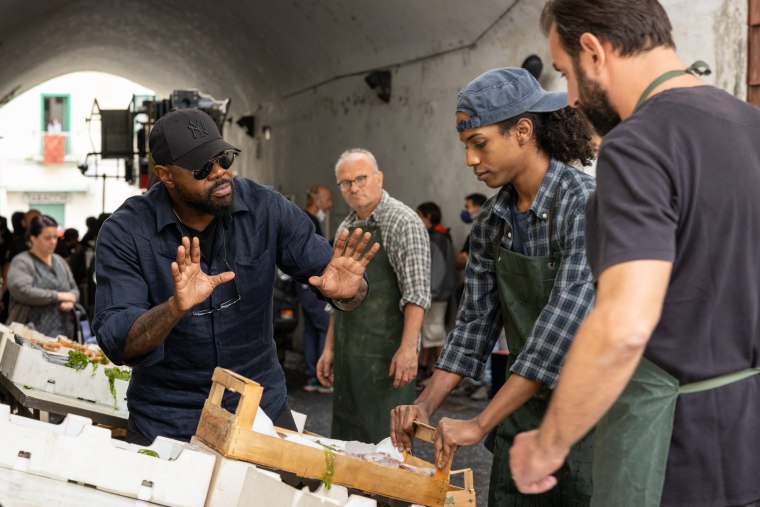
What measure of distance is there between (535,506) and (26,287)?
6251mm

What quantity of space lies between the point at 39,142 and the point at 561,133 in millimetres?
39270

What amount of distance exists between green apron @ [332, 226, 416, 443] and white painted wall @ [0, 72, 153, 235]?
34992 mm

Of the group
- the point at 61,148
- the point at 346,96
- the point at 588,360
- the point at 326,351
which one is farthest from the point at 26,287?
the point at 61,148

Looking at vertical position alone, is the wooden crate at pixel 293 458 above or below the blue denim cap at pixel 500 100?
below

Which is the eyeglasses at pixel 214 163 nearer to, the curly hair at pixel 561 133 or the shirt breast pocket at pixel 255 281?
the shirt breast pocket at pixel 255 281

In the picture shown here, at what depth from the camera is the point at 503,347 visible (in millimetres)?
9281

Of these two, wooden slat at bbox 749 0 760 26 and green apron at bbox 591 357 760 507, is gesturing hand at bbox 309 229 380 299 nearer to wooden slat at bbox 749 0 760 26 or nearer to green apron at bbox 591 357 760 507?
green apron at bbox 591 357 760 507

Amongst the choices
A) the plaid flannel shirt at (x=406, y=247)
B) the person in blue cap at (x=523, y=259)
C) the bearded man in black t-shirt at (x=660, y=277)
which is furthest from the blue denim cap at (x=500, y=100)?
the plaid flannel shirt at (x=406, y=247)

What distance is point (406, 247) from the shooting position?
549 centimetres

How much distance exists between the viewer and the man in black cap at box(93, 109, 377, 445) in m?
3.35

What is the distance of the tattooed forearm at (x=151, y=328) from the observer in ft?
10.0

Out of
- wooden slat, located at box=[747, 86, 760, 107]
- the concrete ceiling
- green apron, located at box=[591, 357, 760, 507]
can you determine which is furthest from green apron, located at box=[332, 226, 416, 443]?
the concrete ceiling

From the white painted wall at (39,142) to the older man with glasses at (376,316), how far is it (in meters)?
34.9

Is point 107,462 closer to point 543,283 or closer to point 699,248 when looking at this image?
point 543,283
